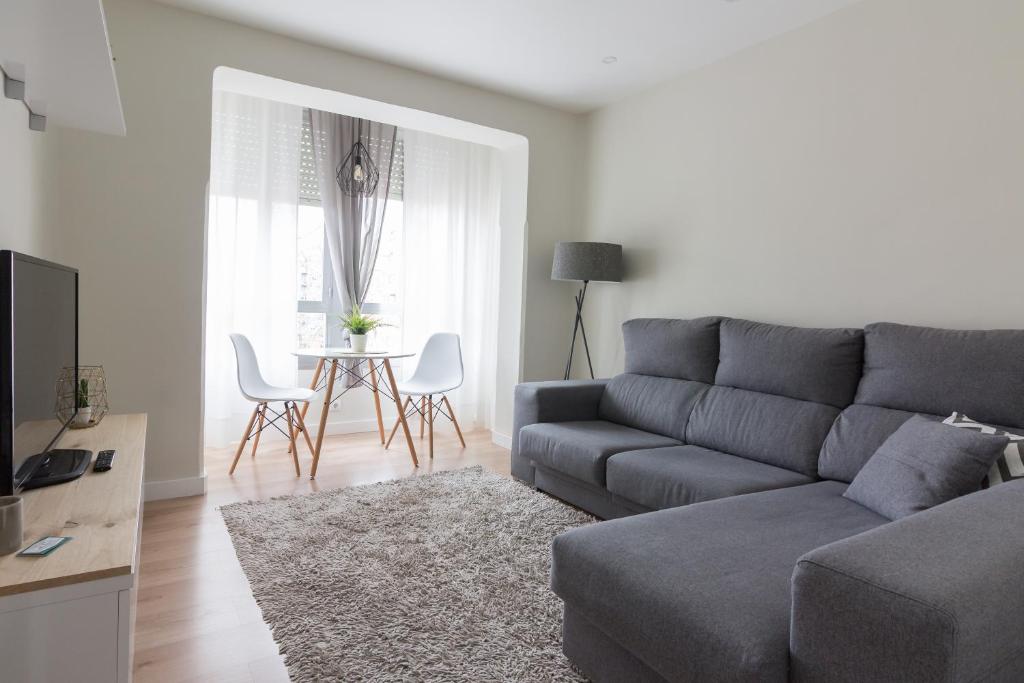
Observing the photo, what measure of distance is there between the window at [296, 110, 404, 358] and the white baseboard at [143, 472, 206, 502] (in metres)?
1.66

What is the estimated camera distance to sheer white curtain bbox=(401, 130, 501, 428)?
16.6ft

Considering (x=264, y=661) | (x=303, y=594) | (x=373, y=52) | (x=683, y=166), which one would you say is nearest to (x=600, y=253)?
(x=683, y=166)

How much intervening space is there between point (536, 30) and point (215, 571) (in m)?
3.11

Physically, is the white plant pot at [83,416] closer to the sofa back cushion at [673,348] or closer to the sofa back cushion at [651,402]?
the sofa back cushion at [651,402]

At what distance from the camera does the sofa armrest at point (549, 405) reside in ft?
11.5

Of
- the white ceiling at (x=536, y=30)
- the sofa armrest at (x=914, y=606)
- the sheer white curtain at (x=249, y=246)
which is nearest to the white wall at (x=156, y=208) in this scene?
the white ceiling at (x=536, y=30)

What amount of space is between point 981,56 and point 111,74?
3.29 meters

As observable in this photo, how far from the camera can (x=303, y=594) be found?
2189 mm

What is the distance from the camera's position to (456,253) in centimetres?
523

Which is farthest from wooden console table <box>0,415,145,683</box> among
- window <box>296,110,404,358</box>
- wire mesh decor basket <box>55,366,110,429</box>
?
window <box>296,110,404,358</box>

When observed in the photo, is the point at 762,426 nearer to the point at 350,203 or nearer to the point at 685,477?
the point at 685,477

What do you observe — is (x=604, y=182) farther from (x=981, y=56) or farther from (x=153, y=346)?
(x=153, y=346)

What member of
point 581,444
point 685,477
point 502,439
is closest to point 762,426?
point 685,477

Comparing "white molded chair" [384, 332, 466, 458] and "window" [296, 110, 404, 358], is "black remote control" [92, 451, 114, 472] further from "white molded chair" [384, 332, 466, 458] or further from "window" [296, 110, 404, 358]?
"window" [296, 110, 404, 358]
